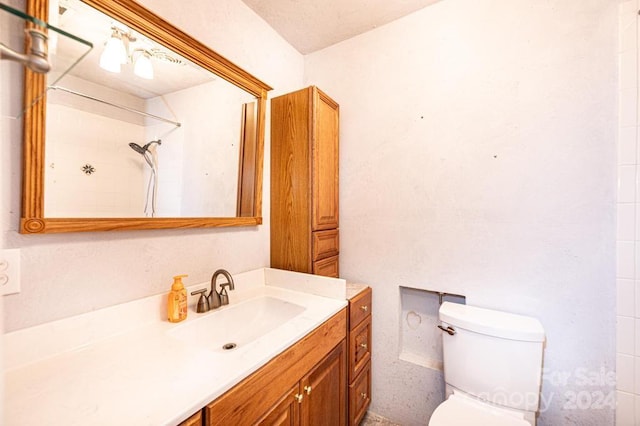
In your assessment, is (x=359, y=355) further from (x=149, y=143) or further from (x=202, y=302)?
(x=149, y=143)

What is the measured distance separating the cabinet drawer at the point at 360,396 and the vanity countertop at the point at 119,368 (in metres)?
0.64

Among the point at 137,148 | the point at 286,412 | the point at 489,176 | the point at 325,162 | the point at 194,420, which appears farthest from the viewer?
the point at 325,162

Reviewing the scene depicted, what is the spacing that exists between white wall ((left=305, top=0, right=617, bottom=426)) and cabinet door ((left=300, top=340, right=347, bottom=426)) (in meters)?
0.42

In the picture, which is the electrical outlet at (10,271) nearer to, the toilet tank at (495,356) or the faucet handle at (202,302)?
the faucet handle at (202,302)

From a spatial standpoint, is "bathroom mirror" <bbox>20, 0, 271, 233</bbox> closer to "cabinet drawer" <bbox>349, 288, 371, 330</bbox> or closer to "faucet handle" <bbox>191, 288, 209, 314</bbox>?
"faucet handle" <bbox>191, 288, 209, 314</bbox>

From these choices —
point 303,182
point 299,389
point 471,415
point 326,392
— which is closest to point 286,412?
point 299,389

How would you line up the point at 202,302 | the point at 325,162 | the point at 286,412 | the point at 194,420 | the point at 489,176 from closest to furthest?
the point at 194,420 → the point at 286,412 → the point at 202,302 → the point at 489,176 → the point at 325,162

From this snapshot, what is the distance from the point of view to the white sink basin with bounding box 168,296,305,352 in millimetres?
1030

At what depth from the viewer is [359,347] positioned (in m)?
1.47

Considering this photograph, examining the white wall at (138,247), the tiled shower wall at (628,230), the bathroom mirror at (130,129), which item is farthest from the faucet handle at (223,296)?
the tiled shower wall at (628,230)

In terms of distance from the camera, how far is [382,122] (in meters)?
1.61

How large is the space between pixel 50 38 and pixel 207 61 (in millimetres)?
779

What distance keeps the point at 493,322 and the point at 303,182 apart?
117 cm

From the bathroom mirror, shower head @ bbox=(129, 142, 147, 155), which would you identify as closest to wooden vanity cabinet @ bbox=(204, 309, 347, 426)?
the bathroom mirror
